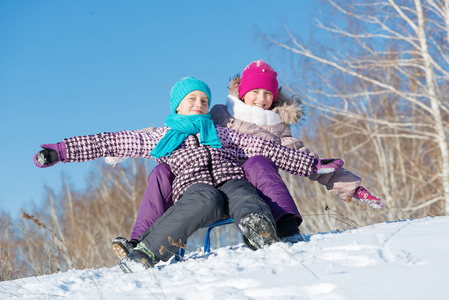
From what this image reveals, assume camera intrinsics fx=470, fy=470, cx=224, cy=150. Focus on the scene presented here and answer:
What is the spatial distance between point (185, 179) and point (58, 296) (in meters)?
1.27

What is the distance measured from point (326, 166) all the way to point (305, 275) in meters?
1.78

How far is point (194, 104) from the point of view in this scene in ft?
Result: 12.6

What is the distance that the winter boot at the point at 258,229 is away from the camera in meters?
2.64

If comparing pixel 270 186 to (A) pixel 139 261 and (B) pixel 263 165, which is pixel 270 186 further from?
(A) pixel 139 261

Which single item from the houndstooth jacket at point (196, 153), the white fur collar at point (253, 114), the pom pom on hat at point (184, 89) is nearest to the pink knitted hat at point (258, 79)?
the white fur collar at point (253, 114)

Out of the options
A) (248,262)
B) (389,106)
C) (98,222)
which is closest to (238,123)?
(248,262)

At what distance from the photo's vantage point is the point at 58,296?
219 cm

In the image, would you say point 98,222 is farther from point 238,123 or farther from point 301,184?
point 238,123

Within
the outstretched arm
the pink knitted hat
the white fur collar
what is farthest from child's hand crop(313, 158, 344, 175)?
the pink knitted hat

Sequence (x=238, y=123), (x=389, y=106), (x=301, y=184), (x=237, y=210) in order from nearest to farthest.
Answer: (x=237, y=210) < (x=238, y=123) < (x=389, y=106) < (x=301, y=184)

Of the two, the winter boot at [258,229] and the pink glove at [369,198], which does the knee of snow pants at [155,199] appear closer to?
the winter boot at [258,229]

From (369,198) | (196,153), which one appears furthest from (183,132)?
(369,198)

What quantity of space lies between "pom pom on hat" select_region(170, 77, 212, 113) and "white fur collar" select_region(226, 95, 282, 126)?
0.26 m

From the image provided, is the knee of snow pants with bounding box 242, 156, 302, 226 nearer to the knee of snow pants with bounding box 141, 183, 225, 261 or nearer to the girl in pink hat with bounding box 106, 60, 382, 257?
the girl in pink hat with bounding box 106, 60, 382, 257
